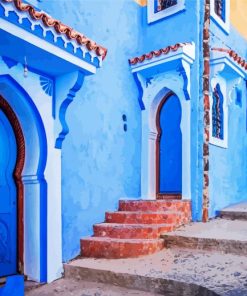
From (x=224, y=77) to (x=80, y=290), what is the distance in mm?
5281

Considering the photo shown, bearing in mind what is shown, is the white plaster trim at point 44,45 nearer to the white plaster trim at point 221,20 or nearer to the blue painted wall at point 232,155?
the blue painted wall at point 232,155

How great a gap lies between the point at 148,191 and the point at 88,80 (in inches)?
101

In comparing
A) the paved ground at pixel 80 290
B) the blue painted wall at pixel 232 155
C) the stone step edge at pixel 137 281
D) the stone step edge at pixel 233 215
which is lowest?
the paved ground at pixel 80 290

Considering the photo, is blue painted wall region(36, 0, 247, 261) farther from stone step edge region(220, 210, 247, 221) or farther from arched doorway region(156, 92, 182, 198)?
arched doorway region(156, 92, 182, 198)

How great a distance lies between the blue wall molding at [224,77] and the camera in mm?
6617

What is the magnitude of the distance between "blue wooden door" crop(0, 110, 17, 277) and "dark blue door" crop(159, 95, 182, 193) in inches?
156

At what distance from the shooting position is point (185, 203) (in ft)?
20.2

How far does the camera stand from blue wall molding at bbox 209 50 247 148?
6617 millimetres

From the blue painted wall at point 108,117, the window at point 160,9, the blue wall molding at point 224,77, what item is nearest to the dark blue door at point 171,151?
the blue wall molding at point 224,77

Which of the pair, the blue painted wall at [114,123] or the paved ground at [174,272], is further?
the blue painted wall at [114,123]

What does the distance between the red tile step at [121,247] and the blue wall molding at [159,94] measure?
→ 1.63 metres

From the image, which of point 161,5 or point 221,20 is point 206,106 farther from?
point 161,5

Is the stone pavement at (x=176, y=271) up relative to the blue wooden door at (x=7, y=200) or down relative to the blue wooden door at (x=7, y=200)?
down

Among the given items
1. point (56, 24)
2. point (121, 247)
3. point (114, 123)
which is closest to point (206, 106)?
point (114, 123)
